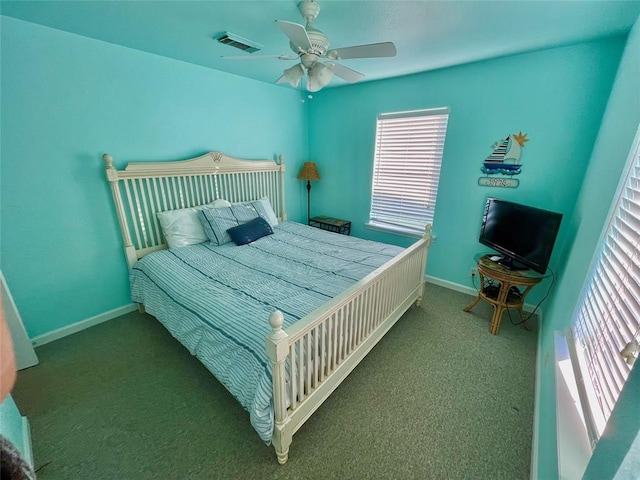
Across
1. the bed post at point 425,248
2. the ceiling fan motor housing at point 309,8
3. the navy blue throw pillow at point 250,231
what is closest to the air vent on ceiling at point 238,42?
the ceiling fan motor housing at point 309,8

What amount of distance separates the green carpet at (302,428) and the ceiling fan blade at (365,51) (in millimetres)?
2180

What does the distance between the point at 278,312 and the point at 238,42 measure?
221 centimetres

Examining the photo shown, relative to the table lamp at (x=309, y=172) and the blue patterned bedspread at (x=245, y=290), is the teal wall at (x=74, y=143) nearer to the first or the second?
the blue patterned bedspread at (x=245, y=290)

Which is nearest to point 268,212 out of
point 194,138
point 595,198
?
point 194,138

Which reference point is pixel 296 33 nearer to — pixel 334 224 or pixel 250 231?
pixel 250 231

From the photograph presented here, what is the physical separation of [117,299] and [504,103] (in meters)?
4.26

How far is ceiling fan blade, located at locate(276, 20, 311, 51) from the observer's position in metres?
1.27

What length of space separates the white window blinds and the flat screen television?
71 cm

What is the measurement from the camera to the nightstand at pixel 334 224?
12.7 feet

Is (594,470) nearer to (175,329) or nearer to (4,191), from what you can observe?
(175,329)

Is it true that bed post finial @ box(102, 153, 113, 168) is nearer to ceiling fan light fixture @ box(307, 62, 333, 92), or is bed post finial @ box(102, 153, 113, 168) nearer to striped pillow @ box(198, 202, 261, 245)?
striped pillow @ box(198, 202, 261, 245)

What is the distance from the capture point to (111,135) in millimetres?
2324

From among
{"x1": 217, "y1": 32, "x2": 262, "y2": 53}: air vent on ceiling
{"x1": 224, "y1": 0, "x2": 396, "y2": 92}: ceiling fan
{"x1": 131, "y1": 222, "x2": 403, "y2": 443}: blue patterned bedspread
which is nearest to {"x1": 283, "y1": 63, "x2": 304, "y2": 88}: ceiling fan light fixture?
{"x1": 224, "y1": 0, "x2": 396, "y2": 92}: ceiling fan

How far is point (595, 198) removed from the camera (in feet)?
5.65
